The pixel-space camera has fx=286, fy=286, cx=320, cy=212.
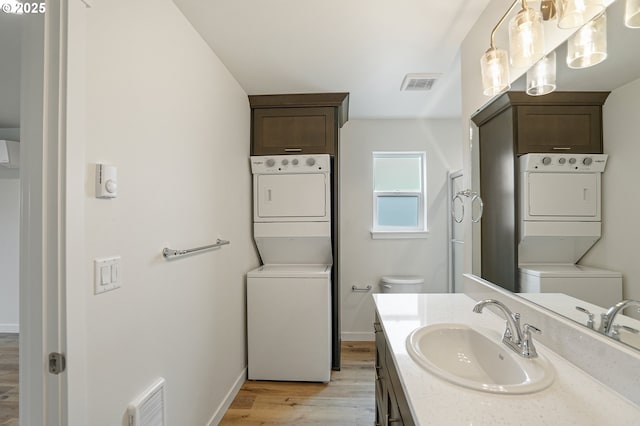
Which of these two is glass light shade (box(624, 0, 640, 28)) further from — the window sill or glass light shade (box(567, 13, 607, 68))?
the window sill

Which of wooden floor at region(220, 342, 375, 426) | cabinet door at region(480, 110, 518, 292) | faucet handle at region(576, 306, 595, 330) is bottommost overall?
wooden floor at region(220, 342, 375, 426)

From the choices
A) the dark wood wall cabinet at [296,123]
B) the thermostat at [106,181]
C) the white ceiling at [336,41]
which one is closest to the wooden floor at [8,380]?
the thermostat at [106,181]

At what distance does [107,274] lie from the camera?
0.98 metres

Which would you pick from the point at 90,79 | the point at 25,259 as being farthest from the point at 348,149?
the point at 25,259

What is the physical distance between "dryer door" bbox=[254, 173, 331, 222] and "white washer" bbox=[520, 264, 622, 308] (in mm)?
1543

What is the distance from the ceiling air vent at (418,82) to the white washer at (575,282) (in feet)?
5.15

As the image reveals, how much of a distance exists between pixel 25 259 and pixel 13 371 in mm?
2864

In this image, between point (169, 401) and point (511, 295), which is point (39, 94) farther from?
point (511, 295)

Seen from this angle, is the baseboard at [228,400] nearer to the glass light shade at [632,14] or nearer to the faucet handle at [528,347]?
the faucet handle at [528,347]

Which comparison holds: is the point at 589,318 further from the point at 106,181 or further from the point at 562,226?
the point at 106,181

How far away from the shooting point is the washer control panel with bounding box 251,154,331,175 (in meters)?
2.45

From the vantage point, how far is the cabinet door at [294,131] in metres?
2.49

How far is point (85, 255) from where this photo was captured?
898mm

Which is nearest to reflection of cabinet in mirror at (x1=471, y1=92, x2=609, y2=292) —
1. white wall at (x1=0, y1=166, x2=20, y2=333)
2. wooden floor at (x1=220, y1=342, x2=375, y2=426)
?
wooden floor at (x1=220, y1=342, x2=375, y2=426)
